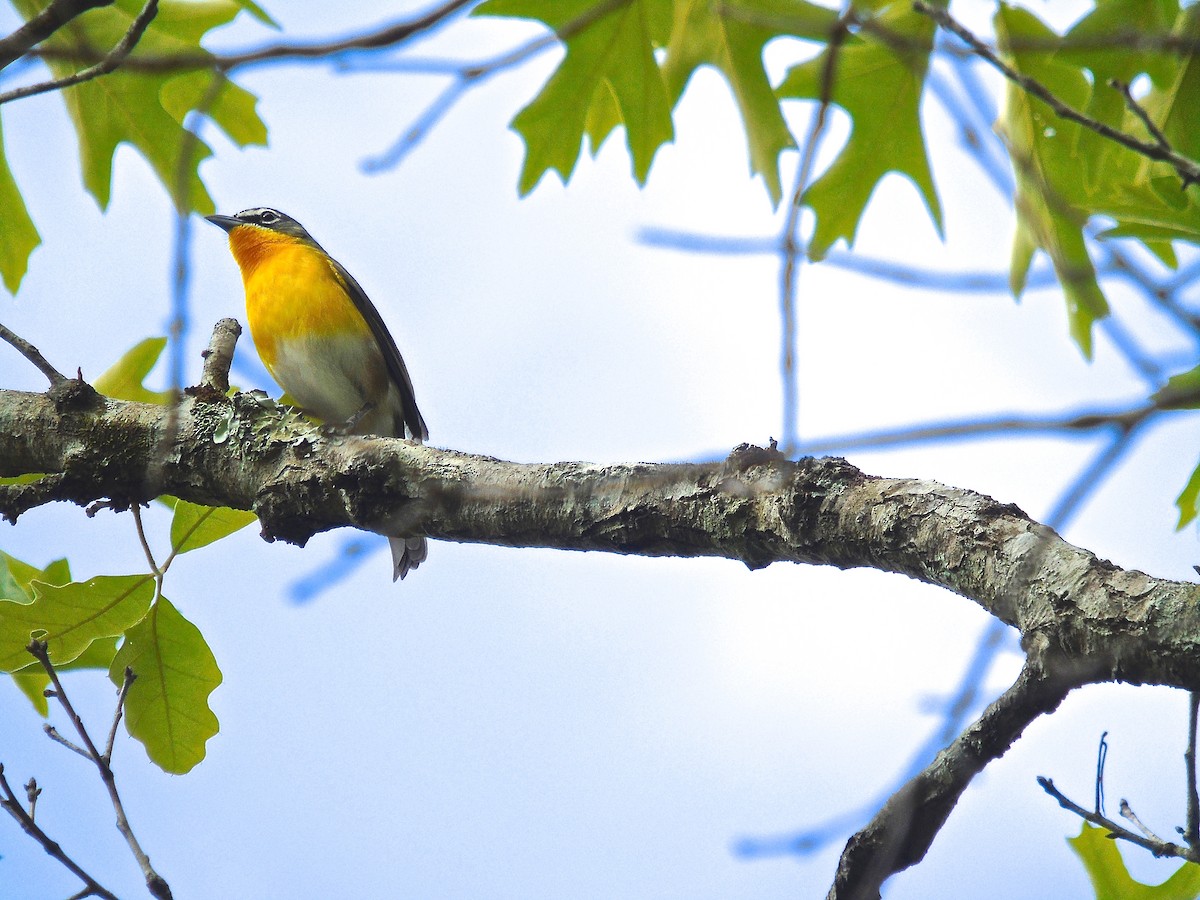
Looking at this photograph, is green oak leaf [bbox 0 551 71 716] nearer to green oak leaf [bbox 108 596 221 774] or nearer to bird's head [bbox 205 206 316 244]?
green oak leaf [bbox 108 596 221 774]

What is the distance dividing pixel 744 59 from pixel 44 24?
2.22 metres

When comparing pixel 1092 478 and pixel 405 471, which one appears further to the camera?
pixel 405 471

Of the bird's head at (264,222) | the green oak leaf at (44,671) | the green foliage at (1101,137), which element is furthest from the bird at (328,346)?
the green foliage at (1101,137)

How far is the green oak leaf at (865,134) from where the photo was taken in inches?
133

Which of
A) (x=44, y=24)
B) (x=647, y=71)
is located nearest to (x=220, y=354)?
(x=647, y=71)

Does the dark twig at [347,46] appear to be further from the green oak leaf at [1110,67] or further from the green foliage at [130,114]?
the green foliage at [130,114]

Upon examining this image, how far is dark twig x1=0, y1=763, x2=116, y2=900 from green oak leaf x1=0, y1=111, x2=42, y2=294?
85.6 inches

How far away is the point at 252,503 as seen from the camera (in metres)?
2.88

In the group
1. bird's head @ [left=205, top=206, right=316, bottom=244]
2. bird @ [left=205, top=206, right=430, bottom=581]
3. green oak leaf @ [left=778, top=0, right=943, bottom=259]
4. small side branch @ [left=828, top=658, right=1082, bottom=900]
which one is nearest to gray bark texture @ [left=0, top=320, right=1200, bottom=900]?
small side branch @ [left=828, top=658, right=1082, bottom=900]

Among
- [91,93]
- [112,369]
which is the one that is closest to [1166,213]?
[112,369]

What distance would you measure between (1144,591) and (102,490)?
2531mm

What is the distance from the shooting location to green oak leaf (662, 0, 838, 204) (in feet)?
10.4

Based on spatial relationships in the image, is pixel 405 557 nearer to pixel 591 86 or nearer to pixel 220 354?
pixel 220 354

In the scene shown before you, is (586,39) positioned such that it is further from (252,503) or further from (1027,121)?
(252,503)
